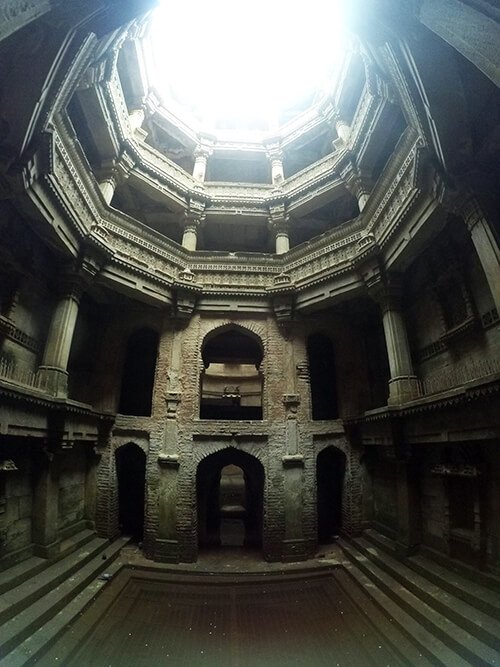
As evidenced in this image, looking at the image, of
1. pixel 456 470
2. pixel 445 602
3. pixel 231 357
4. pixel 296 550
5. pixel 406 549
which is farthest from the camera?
pixel 231 357

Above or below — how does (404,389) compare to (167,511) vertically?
above

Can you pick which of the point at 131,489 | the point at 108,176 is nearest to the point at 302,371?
the point at 131,489

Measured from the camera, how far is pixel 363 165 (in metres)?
11.9

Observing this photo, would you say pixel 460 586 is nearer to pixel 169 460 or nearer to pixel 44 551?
pixel 169 460

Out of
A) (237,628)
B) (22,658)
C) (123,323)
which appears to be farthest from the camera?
(123,323)

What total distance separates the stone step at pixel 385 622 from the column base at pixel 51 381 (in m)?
8.11

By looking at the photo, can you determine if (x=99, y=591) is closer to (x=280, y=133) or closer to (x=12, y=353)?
(x=12, y=353)

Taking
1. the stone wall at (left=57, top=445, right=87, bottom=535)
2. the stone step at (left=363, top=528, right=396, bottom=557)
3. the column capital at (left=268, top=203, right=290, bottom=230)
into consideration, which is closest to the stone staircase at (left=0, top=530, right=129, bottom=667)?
the stone wall at (left=57, top=445, right=87, bottom=535)

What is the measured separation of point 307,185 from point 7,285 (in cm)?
1120

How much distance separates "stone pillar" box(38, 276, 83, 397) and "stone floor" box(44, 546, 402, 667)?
15.9 feet

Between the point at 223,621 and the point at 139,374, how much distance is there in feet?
28.4

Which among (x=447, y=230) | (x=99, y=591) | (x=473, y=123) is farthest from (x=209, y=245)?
(x=99, y=591)

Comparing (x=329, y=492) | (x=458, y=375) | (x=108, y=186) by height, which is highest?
(x=108, y=186)

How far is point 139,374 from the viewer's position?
12867 mm
